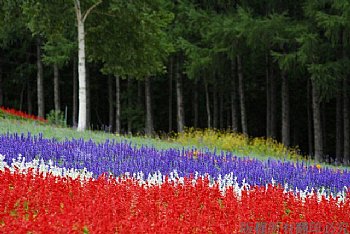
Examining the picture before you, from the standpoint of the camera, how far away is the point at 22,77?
132ft

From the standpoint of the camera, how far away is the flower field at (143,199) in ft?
19.8

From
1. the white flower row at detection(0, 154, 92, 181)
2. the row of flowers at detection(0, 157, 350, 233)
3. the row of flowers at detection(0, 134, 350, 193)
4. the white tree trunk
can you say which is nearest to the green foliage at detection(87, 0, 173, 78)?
the white tree trunk

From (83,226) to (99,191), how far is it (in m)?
1.65

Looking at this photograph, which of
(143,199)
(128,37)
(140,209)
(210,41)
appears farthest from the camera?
(210,41)

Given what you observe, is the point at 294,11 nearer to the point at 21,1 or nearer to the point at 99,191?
the point at 21,1

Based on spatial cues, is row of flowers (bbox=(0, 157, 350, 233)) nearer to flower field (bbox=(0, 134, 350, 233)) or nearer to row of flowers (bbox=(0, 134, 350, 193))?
flower field (bbox=(0, 134, 350, 233))

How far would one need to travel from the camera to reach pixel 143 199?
734 centimetres

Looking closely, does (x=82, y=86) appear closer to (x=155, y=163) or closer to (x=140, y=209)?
(x=155, y=163)

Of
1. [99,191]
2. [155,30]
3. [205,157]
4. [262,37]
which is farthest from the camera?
[262,37]

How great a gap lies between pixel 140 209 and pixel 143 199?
1.31 feet

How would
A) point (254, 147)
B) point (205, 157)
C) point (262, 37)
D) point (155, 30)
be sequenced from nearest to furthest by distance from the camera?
point (205, 157) < point (254, 147) < point (155, 30) < point (262, 37)

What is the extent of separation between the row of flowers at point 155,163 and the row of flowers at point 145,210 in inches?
83.1

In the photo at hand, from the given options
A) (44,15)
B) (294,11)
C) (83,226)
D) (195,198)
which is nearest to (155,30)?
(44,15)

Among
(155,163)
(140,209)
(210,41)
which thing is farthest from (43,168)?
(210,41)
